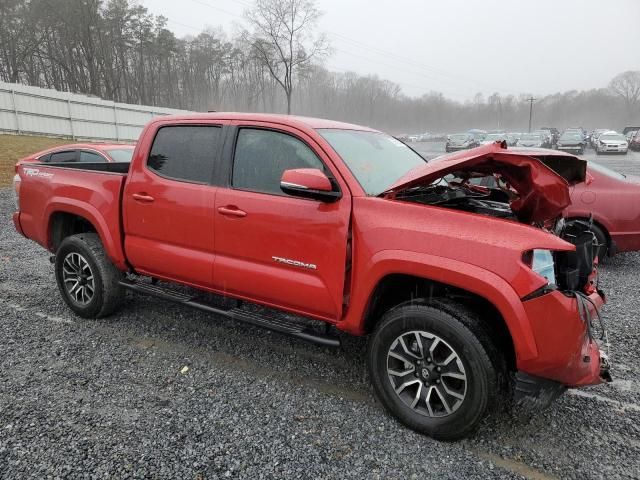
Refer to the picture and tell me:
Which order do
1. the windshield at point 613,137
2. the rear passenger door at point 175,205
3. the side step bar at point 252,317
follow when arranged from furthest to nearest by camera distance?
1. the windshield at point 613,137
2. the rear passenger door at point 175,205
3. the side step bar at point 252,317

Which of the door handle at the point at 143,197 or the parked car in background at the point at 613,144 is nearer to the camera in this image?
the door handle at the point at 143,197

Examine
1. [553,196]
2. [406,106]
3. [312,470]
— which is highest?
[406,106]

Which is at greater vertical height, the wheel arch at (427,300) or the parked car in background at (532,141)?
the parked car in background at (532,141)

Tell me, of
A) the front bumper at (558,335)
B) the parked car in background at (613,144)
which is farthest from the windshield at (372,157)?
the parked car in background at (613,144)

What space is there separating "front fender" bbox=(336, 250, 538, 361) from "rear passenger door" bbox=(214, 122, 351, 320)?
145mm

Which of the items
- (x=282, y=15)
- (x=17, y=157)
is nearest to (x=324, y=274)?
(x=17, y=157)

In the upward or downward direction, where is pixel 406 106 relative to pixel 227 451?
upward

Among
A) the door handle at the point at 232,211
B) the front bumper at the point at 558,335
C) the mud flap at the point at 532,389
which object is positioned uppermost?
the door handle at the point at 232,211

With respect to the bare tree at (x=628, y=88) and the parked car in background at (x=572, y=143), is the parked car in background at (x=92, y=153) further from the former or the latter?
the bare tree at (x=628, y=88)

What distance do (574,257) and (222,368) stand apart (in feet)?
8.29

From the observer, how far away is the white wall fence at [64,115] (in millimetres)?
21453

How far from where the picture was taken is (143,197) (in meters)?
3.69

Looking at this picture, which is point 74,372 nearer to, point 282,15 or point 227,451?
point 227,451

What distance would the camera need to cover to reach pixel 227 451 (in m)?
2.51
